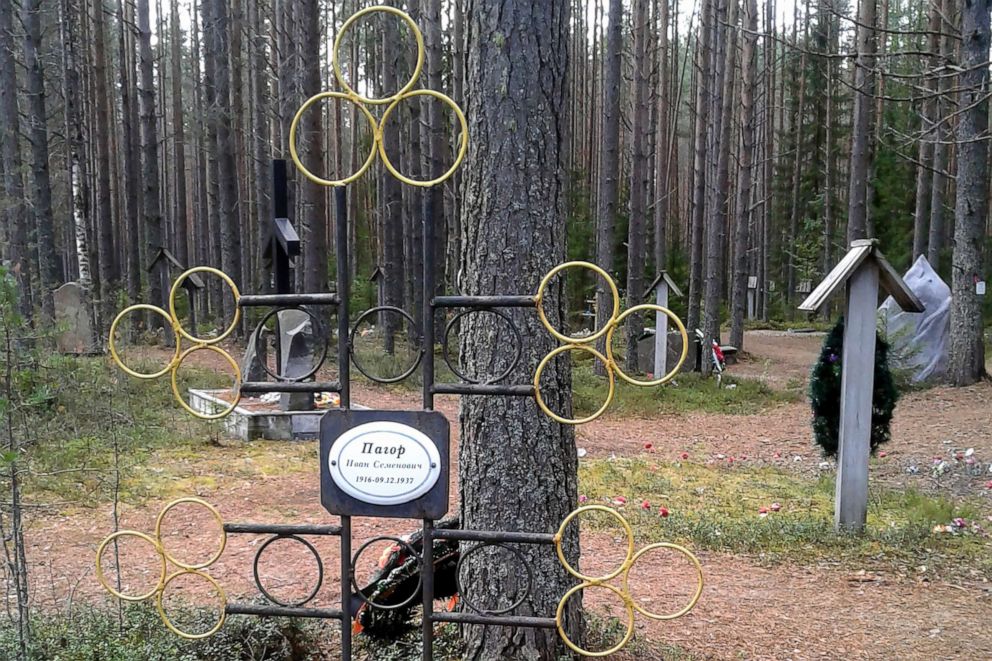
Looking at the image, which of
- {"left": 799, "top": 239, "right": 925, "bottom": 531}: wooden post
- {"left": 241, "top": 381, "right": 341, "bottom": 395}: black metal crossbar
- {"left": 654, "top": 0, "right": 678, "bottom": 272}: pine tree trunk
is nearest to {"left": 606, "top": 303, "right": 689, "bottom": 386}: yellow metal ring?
{"left": 241, "top": 381, "right": 341, "bottom": 395}: black metal crossbar

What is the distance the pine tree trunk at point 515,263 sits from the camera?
293 centimetres

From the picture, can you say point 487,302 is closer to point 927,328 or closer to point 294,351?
point 294,351

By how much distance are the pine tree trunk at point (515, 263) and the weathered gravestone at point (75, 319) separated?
448 inches

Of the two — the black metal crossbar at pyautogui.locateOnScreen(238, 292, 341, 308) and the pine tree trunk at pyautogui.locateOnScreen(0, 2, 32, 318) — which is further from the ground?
the pine tree trunk at pyautogui.locateOnScreen(0, 2, 32, 318)

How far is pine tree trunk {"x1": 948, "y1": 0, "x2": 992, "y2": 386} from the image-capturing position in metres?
11.3

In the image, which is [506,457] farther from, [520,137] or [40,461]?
[40,461]

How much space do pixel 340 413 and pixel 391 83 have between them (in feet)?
53.3

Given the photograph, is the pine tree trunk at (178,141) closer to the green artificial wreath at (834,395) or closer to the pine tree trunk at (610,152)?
the pine tree trunk at (610,152)

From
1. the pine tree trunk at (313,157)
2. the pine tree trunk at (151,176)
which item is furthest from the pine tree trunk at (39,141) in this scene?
the pine tree trunk at (313,157)

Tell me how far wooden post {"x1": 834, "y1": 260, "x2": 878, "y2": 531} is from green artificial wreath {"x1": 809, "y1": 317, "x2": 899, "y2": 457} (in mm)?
1085

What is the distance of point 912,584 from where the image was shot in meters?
4.68

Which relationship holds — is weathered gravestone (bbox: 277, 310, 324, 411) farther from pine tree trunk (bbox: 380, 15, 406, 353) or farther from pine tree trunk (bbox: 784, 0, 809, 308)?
pine tree trunk (bbox: 784, 0, 809, 308)

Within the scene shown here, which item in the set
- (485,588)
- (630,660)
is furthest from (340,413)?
(630,660)

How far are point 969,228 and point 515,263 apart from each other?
452 inches
